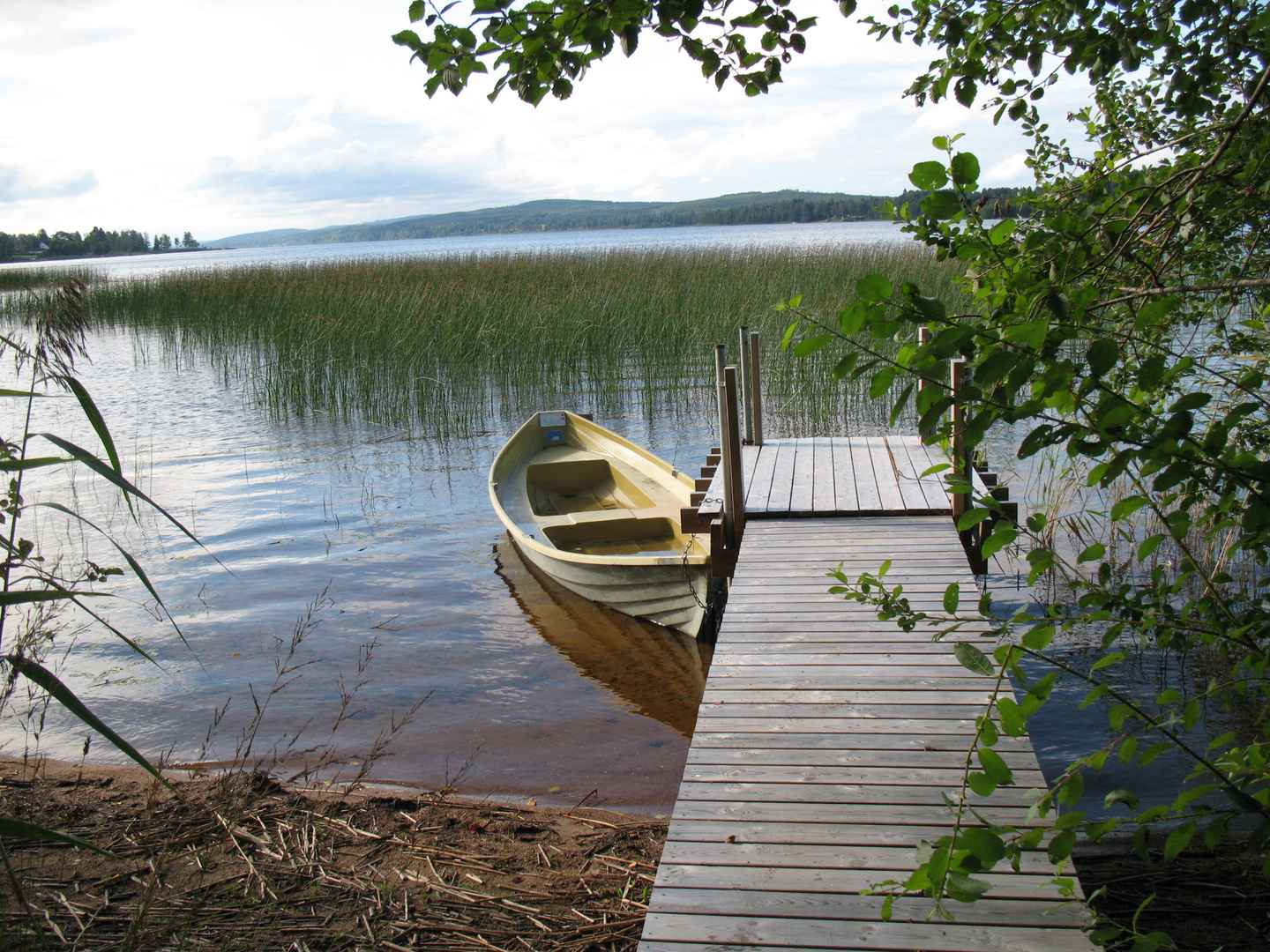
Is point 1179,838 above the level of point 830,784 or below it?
above

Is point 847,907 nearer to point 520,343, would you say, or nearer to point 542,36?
point 542,36

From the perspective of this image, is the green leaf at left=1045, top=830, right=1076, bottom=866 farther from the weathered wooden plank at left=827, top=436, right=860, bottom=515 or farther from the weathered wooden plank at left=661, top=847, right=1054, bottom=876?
the weathered wooden plank at left=827, top=436, right=860, bottom=515

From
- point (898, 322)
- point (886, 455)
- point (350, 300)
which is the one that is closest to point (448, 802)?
point (898, 322)

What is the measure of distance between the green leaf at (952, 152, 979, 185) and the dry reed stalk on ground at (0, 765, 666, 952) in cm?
197

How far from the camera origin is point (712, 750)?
2.53m

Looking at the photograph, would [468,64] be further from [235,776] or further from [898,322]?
[235,776]

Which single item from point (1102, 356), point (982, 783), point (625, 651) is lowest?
point (625, 651)

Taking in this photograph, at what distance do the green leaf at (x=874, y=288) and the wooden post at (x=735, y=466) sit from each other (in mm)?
3205

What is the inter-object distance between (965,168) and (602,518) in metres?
4.50

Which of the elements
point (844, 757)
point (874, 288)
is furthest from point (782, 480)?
point (874, 288)

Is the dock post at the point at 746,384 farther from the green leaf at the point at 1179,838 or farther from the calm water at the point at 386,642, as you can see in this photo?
the green leaf at the point at 1179,838

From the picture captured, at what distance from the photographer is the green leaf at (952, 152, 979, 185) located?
118cm

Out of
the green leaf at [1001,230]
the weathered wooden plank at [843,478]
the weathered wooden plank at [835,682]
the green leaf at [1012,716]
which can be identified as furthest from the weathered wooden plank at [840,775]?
the weathered wooden plank at [843,478]

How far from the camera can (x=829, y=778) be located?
2344mm
